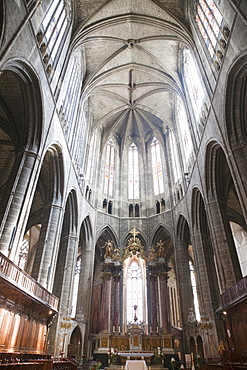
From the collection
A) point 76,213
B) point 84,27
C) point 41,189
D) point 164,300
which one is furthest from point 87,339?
point 84,27

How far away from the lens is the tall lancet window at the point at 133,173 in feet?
96.5

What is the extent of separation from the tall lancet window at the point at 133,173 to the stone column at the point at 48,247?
1273 centimetres

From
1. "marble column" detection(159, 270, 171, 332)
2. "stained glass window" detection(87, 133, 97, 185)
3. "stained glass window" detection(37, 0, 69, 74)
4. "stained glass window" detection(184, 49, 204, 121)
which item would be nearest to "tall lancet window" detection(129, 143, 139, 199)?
"stained glass window" detection(87, 133, 97, 185)

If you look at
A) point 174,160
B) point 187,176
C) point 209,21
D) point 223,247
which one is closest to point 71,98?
point 209,21

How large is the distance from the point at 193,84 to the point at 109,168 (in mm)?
12688

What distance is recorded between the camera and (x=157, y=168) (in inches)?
1161

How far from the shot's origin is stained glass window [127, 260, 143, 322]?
2386cm

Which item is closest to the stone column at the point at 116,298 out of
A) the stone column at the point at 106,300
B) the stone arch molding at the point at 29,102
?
the stone column at the point at 106,300

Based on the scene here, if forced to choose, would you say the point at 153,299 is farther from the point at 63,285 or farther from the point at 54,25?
the point at 54,25

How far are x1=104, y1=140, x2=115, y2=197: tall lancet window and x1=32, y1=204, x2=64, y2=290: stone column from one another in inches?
451

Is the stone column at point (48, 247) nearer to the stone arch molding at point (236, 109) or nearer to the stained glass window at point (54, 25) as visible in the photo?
the stained glass window at point (54, 25)

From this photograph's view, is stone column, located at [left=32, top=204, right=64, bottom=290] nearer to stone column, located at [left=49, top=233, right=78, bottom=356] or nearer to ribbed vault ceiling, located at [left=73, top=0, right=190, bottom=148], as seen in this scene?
stone column, located at [left=49, top=233, right=78, bottom=356]

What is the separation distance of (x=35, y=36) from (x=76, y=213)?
12.4m

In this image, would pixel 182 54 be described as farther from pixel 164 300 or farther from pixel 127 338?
pixel 127 338
